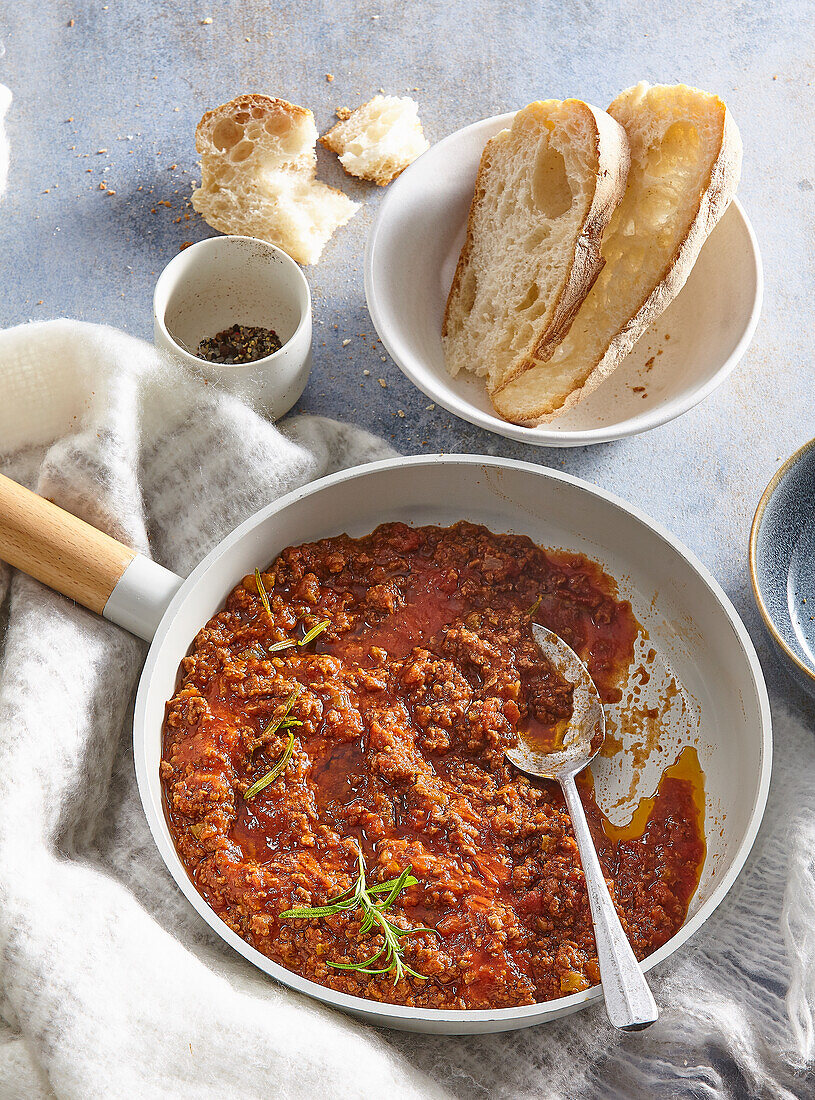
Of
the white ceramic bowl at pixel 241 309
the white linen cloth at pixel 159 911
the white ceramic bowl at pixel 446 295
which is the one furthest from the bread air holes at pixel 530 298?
the white linen cloth at pixel 159 911

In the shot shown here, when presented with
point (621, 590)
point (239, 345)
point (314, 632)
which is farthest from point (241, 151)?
point (621, 590)

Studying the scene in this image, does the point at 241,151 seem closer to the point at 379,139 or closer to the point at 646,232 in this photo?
the point at 379,139

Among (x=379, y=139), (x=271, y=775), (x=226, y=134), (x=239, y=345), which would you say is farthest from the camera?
(x=379, y=139)

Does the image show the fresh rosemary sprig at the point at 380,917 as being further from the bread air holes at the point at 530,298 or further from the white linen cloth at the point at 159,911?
the bread air holes at the point at 530,298

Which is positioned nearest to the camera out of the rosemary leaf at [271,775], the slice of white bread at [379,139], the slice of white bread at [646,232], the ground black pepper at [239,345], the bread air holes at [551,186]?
the rosemary leaf at [271,775]

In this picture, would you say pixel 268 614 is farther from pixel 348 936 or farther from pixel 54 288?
pixel 54 288

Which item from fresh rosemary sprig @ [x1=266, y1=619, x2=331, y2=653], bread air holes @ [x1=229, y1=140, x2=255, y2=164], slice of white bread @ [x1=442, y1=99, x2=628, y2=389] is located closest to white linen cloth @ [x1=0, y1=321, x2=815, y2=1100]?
fresh rosemary sprig @ [x1=266, y1=619, x2=331, y2=653]
